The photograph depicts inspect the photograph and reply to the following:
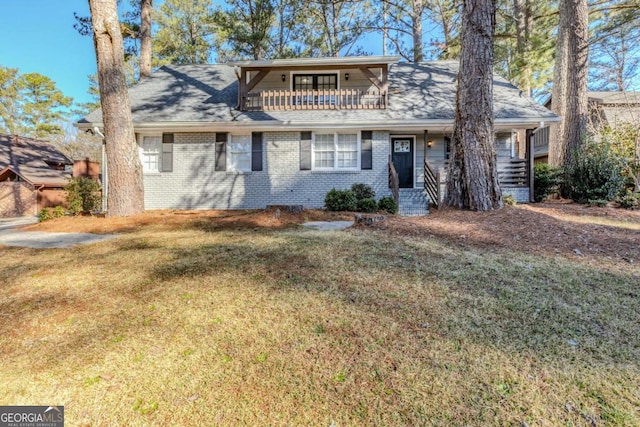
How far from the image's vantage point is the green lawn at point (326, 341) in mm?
1790

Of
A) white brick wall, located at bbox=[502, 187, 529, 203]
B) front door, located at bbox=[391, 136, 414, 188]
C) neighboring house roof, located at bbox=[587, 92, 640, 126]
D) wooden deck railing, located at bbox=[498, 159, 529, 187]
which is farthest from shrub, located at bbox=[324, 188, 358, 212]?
neighboring house roof, located at bbox=[587, 92, 640, 126]

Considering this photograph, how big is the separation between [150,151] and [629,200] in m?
14.7

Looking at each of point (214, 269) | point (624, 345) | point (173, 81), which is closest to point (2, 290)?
point (214, 269)

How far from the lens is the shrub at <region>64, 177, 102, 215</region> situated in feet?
30.7

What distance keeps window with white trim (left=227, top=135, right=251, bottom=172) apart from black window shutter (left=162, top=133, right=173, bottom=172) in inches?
76.8

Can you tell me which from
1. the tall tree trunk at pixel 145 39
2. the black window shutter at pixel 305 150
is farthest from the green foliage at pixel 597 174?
the tall tree trunk at pixel 145 39

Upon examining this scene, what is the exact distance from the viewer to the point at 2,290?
137 inches

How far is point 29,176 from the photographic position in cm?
1838

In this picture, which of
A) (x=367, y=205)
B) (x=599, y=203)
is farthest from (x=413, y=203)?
(x=599, y=203)

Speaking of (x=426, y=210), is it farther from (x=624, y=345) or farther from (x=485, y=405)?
(x=485, y=405)

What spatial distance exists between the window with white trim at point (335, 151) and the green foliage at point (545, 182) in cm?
597

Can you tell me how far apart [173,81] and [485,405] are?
15.0 meters

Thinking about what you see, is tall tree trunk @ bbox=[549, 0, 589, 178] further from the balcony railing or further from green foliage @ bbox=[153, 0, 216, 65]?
green foliage @ bbox=[153, 0, 216, 65]

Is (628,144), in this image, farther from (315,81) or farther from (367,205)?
(315,81)
